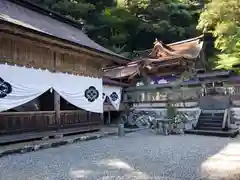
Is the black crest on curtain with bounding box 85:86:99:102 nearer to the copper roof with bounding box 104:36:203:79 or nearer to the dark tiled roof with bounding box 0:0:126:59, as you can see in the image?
the dark tiled roof with bounding box 0:0:126:59

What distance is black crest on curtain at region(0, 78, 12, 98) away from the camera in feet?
21.7

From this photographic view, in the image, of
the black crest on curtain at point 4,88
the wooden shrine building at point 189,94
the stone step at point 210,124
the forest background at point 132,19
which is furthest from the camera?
the forest background at point 132,19

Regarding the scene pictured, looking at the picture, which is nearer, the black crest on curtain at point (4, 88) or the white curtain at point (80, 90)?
the black crest on curtain at point (4, 88)

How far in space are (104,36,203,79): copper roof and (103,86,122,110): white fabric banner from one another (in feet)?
10.1

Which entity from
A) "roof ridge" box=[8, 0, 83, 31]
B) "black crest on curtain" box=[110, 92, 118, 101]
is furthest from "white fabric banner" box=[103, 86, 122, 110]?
"roof ridge" box=[8, 0, 83, 31]

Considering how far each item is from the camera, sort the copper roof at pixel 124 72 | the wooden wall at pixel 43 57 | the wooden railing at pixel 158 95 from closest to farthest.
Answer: the wooden wall at pixel 43 57
the wooden railing at pixel 158 95
the copper roof at pixel 124 72

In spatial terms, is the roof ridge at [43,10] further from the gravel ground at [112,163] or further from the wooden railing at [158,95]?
the gravel ground at [112,163]

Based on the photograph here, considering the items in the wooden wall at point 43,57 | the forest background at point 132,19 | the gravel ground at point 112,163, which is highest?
the forest background at point 132,19

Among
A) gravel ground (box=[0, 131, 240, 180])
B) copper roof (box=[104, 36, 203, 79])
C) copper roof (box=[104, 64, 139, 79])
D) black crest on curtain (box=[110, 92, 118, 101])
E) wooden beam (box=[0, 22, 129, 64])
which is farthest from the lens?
copper roof (box=[104, 64, 139, 79])

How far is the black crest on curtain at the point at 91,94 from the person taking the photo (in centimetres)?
968

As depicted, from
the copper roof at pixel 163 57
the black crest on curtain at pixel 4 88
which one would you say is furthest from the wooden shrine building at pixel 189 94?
the black crest on curtain at pixel 4 88

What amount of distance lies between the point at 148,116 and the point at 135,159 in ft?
25.6

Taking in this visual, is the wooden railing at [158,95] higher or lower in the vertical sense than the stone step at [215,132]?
higher

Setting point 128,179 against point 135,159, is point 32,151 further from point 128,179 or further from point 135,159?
point 128,179
